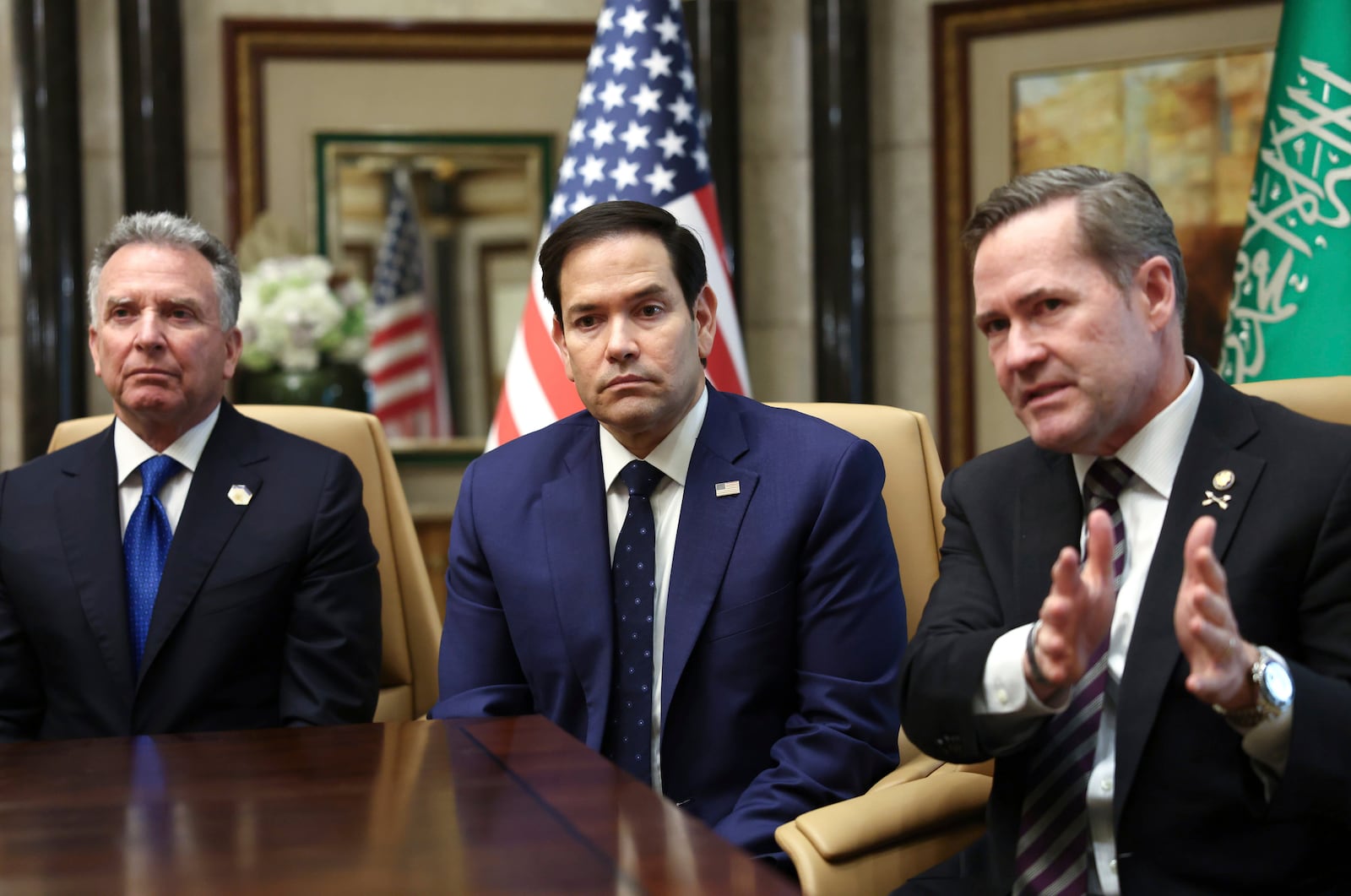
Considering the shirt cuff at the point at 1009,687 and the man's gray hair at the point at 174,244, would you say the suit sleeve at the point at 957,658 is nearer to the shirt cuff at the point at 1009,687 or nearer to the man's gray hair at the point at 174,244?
the shirt cuff at the point at 1009,687

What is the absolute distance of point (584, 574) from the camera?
216 centimetres

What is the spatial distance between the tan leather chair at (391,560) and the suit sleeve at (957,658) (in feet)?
4.67

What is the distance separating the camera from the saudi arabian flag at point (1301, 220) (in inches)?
127

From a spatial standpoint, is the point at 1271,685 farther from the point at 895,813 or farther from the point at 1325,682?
the point at 895,813

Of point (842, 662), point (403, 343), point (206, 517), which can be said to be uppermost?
point (403, 343)

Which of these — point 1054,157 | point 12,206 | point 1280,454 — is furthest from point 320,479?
point 1054,157

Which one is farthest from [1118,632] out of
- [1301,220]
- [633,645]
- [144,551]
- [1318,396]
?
[1301,220]

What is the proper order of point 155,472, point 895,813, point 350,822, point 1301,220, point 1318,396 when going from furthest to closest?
point 1301,220
point 155,472
point 1318,396
point 895,813
point 350,822

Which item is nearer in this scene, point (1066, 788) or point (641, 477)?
point (1066, 788)

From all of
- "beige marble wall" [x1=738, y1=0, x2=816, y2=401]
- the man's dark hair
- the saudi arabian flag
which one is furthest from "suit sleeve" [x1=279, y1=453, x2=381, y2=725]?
"beige marble wall" [x1=738, y1=0, x2=816, y2=401]

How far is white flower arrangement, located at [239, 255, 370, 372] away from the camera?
4324 millimetres

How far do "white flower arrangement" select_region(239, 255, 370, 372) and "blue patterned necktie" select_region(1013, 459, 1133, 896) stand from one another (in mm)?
3213

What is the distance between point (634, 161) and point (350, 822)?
2465 mm


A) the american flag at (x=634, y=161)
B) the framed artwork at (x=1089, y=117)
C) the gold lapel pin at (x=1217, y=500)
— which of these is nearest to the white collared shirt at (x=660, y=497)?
the gold lapel pin at (x=1217, y=500)
